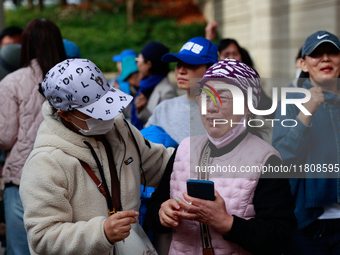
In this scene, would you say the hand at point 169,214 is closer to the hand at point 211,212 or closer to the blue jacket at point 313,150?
the hand at point 211,212

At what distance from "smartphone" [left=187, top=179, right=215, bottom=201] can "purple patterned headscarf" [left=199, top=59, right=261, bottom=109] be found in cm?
54

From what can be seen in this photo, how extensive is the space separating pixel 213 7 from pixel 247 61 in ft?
46.8

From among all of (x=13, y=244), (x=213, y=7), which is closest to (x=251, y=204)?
(x=13, y=244)

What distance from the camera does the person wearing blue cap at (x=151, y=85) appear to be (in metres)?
4.70

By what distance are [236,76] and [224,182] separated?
1.82ft

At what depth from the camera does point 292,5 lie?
1012 cm

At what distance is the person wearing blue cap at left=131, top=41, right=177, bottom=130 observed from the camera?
15.4 feet

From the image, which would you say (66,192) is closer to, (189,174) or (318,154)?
(189,174)

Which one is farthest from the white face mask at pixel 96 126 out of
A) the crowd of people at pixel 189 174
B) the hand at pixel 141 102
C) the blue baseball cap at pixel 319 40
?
the hand at pixel 141 102

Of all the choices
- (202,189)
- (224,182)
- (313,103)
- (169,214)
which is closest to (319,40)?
(313,103)

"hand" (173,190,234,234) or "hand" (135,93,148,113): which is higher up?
"hand" (173,190,234,234)

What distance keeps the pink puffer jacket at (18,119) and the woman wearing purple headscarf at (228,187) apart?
1.38m

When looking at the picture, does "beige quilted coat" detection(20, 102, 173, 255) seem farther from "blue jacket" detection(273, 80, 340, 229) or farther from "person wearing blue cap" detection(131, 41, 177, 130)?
"person wearing blue cap" detection(131, 41, 177, 130)

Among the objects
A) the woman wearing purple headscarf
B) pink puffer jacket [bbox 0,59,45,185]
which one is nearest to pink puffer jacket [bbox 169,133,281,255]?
the woman wearing purple headscarf
